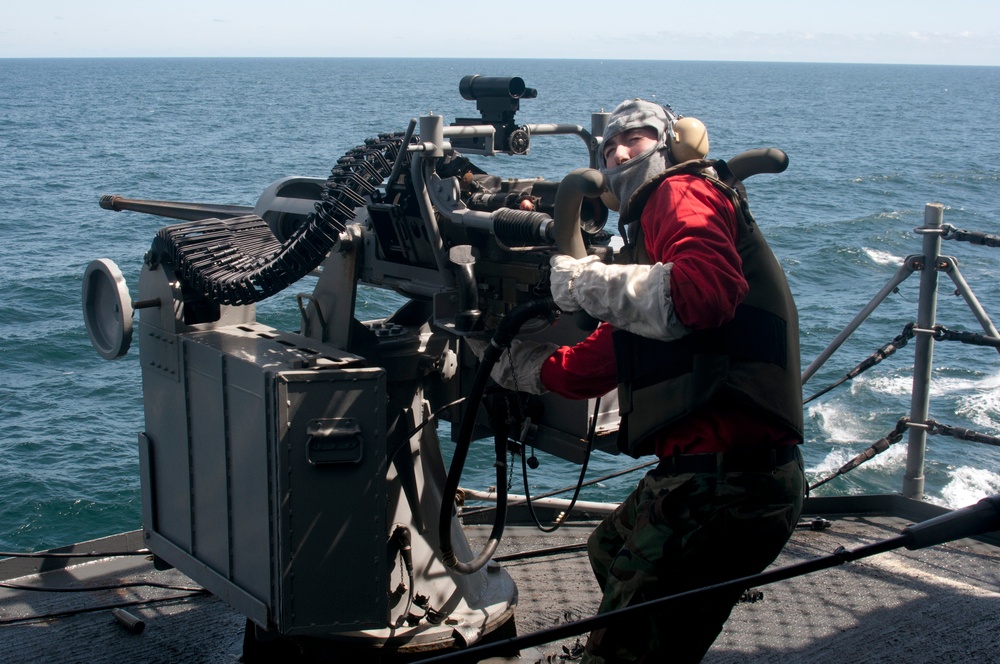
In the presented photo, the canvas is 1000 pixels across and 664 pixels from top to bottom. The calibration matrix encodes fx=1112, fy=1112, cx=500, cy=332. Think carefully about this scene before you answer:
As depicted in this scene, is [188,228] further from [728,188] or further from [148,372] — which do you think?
[728,188]

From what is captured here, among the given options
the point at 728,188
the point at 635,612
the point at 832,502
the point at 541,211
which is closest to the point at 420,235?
the point at 541,211

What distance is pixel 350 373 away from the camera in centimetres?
402

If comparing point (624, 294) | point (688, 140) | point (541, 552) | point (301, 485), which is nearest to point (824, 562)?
point (624, 294)

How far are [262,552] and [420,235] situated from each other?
1.34 metres

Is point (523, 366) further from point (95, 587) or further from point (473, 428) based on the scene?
point (95, 587)

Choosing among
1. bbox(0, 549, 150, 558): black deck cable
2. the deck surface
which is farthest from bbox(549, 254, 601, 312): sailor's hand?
bbox(0, 549, 150, 558): black deck cable

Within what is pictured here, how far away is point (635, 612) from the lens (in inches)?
94.0

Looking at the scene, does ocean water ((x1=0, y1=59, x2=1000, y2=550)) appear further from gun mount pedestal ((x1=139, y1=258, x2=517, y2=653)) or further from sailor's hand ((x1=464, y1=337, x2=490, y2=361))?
sailor's hand ((x1=464, y1=337, x2=490, y2=361))

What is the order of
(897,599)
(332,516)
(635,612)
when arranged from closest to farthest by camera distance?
(635,612)
(332,516)
(897,599)

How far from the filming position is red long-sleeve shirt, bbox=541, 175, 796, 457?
2.96 meters

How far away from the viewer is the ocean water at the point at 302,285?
1424 centimetres

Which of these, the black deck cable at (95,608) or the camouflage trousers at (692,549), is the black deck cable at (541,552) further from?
the camouflage trousers at (692,549)

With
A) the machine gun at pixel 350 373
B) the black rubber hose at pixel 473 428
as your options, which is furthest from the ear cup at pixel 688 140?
the black rubber hose at pixel 473 428

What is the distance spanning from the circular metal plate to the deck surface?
4.47ft
